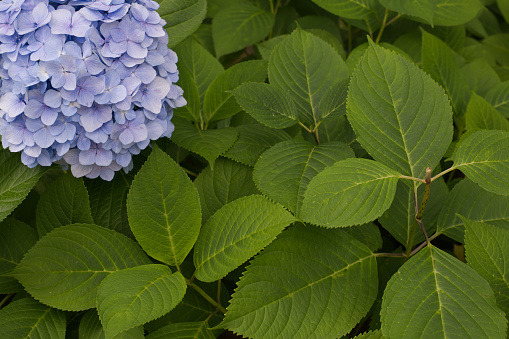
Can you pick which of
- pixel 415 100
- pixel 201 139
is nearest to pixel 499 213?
pixel 415 100

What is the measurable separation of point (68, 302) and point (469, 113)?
129 cm

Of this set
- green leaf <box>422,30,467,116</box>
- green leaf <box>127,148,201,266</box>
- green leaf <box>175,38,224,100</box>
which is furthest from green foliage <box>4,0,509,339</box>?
green leaf <box>422,30,467,116</box>

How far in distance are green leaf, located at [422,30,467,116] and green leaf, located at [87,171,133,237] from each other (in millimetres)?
1106

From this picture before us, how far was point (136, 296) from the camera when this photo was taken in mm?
1025

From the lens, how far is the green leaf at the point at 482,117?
5.01ft

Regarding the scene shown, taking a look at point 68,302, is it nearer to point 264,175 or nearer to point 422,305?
point 264,175

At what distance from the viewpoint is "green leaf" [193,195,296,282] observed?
1092 millimetres

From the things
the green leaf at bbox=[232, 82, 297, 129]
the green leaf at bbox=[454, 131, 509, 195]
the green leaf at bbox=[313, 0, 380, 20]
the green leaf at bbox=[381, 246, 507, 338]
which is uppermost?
the green leaf at bbox=[313, 0, 380, 20]

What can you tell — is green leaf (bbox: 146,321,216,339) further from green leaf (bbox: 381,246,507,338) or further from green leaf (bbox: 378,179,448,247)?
green leaf (bbox: 378,179,448,247)

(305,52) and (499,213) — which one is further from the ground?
(305,52)

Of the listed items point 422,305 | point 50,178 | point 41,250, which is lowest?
point 50,178

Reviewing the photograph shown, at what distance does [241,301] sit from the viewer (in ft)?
3.62

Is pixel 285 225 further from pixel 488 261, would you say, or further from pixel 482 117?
pixel 482 117

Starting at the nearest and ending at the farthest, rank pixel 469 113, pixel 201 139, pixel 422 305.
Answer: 1. pixel 422 305
2. pixel 201 139
3. pixel 469 113
